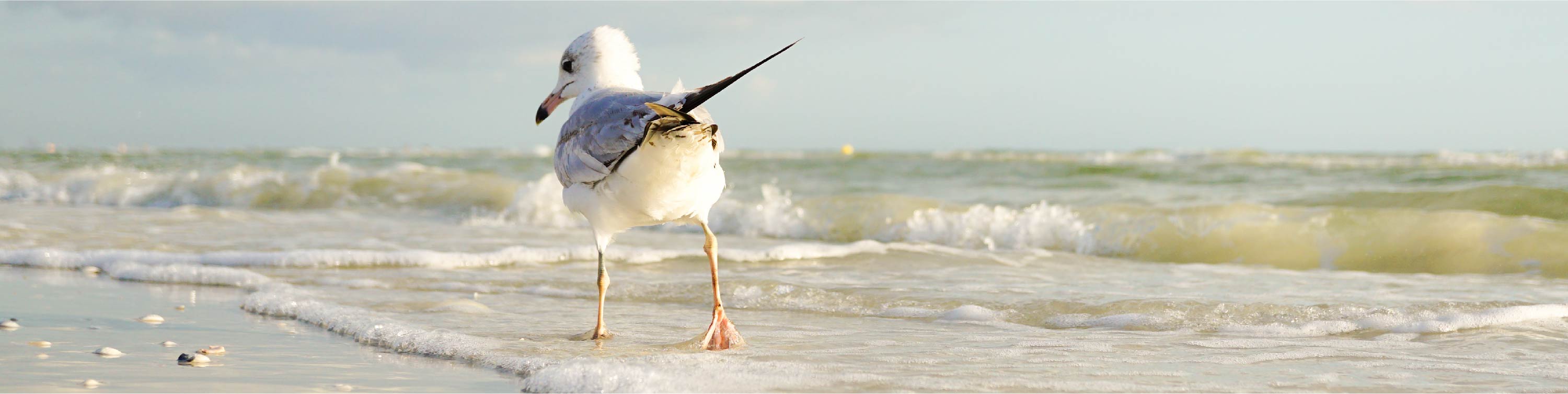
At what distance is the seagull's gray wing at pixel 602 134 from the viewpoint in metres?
3.85

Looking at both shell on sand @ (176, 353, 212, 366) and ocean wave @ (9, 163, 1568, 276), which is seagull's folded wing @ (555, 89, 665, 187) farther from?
ocean wave @ (9, 163, 1568, 276)

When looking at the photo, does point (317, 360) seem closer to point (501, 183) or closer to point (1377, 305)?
point (1377, 305)

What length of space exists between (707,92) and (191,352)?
242 cm

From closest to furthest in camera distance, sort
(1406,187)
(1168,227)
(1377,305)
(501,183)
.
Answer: (1377,305) < (1168,227) < (1406,187) < (501,183)

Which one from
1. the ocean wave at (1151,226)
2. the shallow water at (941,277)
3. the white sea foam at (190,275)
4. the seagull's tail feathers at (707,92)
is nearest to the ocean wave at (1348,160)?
the shallow water at (941,277)

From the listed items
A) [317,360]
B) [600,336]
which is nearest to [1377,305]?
[600,336]

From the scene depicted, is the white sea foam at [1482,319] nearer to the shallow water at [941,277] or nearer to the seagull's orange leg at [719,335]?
the shallow water at [941,277]

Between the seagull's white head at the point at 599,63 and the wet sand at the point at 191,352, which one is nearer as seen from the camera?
the wet sand at the point at 191,352

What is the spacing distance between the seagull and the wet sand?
30.1 inches

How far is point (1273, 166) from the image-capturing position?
1870 cm

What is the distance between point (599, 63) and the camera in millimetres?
5082

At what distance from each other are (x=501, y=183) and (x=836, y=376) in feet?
39.6

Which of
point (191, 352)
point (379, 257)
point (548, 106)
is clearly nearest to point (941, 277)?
point (548, 106)

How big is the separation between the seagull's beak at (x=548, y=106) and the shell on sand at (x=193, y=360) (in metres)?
1.71
